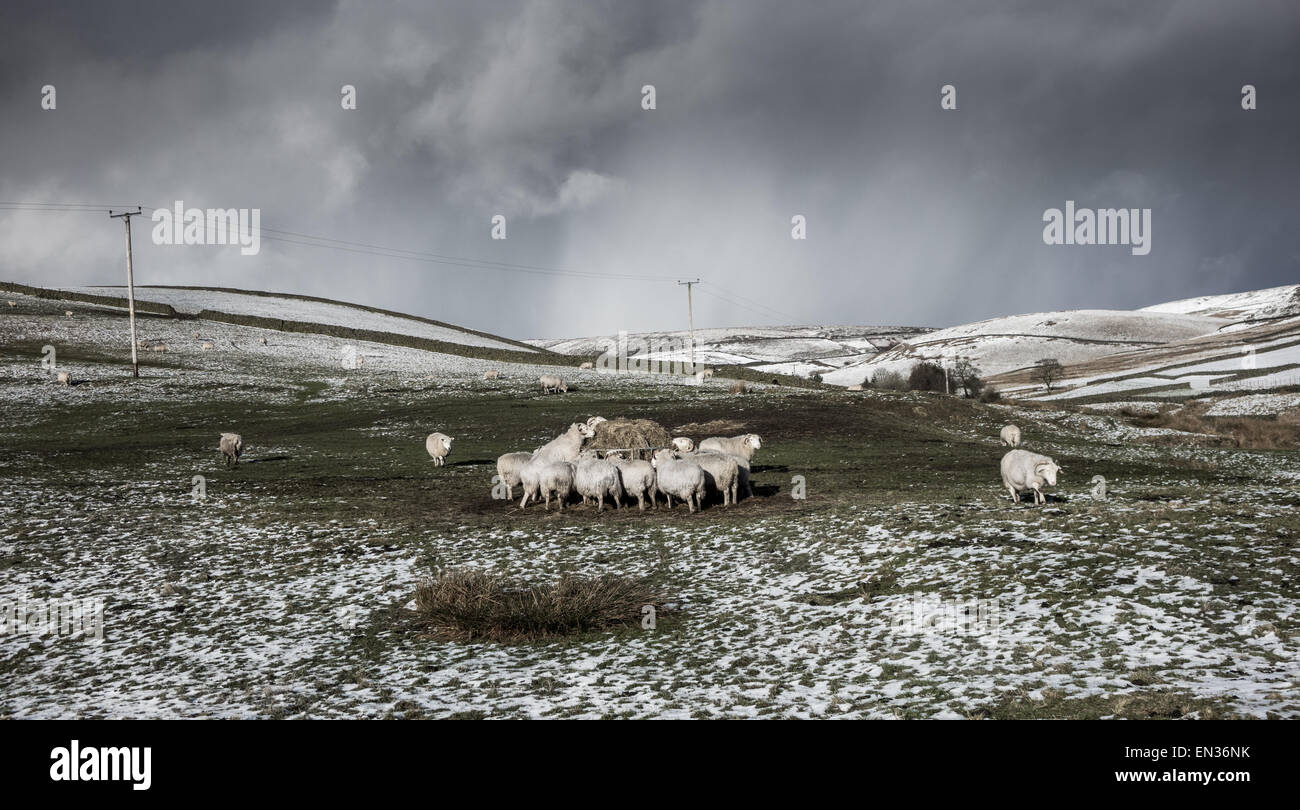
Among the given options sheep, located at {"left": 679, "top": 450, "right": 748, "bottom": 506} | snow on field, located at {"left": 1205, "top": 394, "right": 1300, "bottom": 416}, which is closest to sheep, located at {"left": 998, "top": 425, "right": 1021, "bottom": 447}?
sheep, located at {"left": 679, "top": 450, "right": 748, "bottom": 506}

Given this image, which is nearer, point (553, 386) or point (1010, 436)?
point (1010, 436)

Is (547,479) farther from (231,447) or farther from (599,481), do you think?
(231,447)

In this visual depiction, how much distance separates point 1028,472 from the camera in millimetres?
19594

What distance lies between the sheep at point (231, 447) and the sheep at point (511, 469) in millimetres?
16012

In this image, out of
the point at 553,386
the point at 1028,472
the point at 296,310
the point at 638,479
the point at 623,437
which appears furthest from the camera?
the point at 296,310

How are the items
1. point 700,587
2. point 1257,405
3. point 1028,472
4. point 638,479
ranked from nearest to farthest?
point 700,587, point 1028,472, point 638,479, point 1257,405

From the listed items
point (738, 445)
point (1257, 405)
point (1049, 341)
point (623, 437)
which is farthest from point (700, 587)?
point (1049, 341)

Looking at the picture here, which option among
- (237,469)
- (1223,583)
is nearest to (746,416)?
(237,469)

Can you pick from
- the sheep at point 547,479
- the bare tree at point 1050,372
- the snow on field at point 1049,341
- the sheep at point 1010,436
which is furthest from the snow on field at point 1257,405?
the snow on field at point 1049,341

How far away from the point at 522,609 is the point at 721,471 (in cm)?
1054

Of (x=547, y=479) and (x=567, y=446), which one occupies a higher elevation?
(x=567, y=446)

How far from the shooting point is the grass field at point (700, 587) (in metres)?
9.85

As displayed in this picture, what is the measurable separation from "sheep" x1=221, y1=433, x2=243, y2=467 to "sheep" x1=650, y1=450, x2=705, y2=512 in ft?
70.8

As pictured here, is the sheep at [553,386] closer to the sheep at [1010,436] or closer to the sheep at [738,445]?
the sheep at [1010,436]
